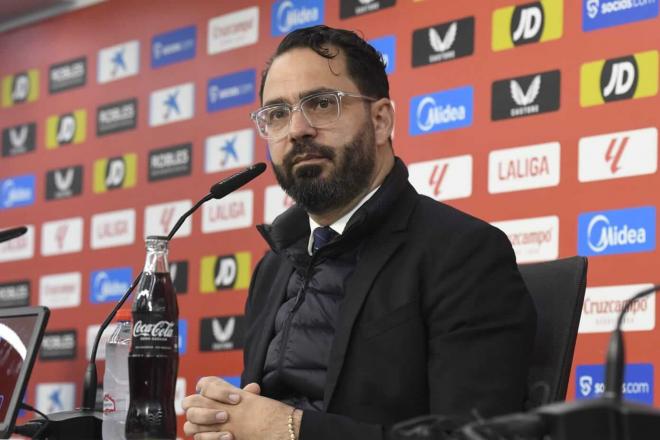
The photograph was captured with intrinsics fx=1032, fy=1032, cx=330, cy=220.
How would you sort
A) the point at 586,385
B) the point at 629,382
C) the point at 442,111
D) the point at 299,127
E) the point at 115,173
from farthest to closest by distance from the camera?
the point at 115,173 → the point at 442,111 → the point at 586,385 → the point at 629,382 → the point at 299,127

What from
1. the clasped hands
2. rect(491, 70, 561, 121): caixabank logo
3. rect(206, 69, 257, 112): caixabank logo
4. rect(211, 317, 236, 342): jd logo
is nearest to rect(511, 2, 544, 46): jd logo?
rect(491, 70, 561, 121): caixabank logo

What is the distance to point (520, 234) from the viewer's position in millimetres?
3174

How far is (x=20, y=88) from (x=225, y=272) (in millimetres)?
1689

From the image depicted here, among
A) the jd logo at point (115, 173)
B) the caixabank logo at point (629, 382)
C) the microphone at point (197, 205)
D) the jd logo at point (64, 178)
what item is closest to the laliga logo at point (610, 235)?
the caixabank logo at point (629, 382)

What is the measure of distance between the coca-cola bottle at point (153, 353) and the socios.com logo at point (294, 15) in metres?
2.50

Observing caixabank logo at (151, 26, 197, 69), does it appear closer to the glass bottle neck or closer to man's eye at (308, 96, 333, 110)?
man's eye at (308, 96, 333, 110)

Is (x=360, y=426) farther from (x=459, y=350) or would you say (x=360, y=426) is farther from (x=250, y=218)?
(x=250, y=218)

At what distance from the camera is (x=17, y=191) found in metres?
4.96

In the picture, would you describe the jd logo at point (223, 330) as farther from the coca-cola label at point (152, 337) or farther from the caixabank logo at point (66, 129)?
the coca-cola label at point (152, 337)

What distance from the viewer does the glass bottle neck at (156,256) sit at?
5.14 feet

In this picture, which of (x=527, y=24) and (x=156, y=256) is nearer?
(x=156, y=256)

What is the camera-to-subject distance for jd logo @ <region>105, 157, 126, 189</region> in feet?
14.9

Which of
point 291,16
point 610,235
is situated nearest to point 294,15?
point 291,16

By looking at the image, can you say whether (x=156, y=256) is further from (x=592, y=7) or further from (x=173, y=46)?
(x=173, y=46)
